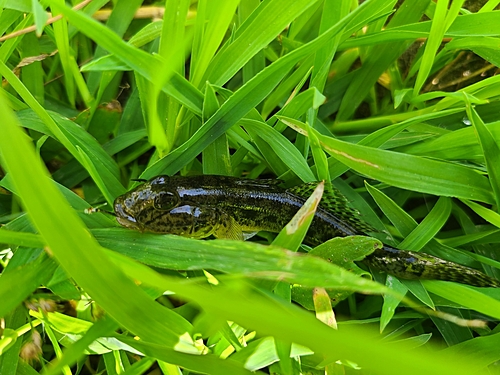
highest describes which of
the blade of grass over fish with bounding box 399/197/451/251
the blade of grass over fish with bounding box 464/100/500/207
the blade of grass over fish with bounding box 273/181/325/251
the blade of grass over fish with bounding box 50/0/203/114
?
the blade of grass over fish with bounding box 50/0/203/114

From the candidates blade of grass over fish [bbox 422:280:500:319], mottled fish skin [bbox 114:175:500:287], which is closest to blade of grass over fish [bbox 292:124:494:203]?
mottled fish skin [bbox 114:175:500:287]

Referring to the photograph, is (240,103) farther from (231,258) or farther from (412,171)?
(412,171)

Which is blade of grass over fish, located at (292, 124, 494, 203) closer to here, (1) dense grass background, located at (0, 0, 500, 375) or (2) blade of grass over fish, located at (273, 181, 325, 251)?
(1) dense grass background, located at (0, 0, 500, 375)

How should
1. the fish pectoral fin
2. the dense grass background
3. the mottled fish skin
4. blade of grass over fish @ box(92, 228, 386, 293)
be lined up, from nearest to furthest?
blade of grass over fish @ box(92, 228, 386, 293) < the dense grass background < the mottled fish skin < the fish pectoral fin

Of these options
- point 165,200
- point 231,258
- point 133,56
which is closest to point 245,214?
point 165,200

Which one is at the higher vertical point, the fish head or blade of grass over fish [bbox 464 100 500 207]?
blade of grass over fish [bbox 464 100 500 207]

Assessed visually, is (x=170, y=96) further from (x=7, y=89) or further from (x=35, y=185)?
(x=7, y=89)

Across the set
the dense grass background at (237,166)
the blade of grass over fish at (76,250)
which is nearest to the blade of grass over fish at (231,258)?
the dense grass background at (237,166)
